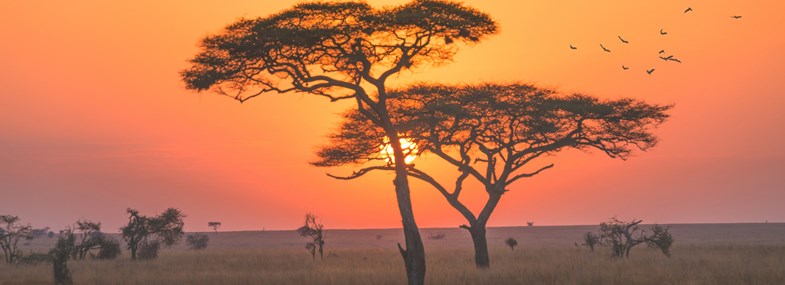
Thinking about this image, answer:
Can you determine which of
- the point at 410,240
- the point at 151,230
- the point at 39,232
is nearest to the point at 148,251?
the point at 151,230

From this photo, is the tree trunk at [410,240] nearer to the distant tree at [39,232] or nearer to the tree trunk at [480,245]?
the tree trunk at [480,245]

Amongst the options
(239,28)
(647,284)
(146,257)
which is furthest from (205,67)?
(146,257)

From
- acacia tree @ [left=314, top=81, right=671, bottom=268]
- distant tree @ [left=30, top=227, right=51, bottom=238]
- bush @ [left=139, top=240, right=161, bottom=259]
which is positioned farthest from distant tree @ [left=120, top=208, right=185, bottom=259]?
distant tree @ [left=30, top=227, right=51, bottom=238]

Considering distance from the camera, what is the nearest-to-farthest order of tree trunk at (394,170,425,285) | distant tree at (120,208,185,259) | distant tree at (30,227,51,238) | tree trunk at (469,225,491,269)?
tree trunk at (394,170,425,285), tree trunk at (469,225,491,269), distant tree at (120,208,185,259), distant tree at (30,227,51,238)

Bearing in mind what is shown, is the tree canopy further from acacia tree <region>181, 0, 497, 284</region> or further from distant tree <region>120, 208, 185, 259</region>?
distant tree <region>120, 208, 185, 259</region>

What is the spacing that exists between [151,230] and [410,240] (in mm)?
33635

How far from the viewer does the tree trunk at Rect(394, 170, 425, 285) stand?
2238 cm

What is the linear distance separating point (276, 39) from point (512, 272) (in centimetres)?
1240

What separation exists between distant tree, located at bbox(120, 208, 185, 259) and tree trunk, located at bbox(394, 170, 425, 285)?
31.5m

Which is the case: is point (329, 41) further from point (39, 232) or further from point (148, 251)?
point (39, 232)

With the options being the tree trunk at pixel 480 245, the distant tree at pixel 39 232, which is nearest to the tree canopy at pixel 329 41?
the tree trunk at pixel 480 245

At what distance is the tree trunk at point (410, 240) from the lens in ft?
73.4

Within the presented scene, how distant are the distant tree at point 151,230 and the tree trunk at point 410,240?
31.5 m

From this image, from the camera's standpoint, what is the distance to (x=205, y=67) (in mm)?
24406
